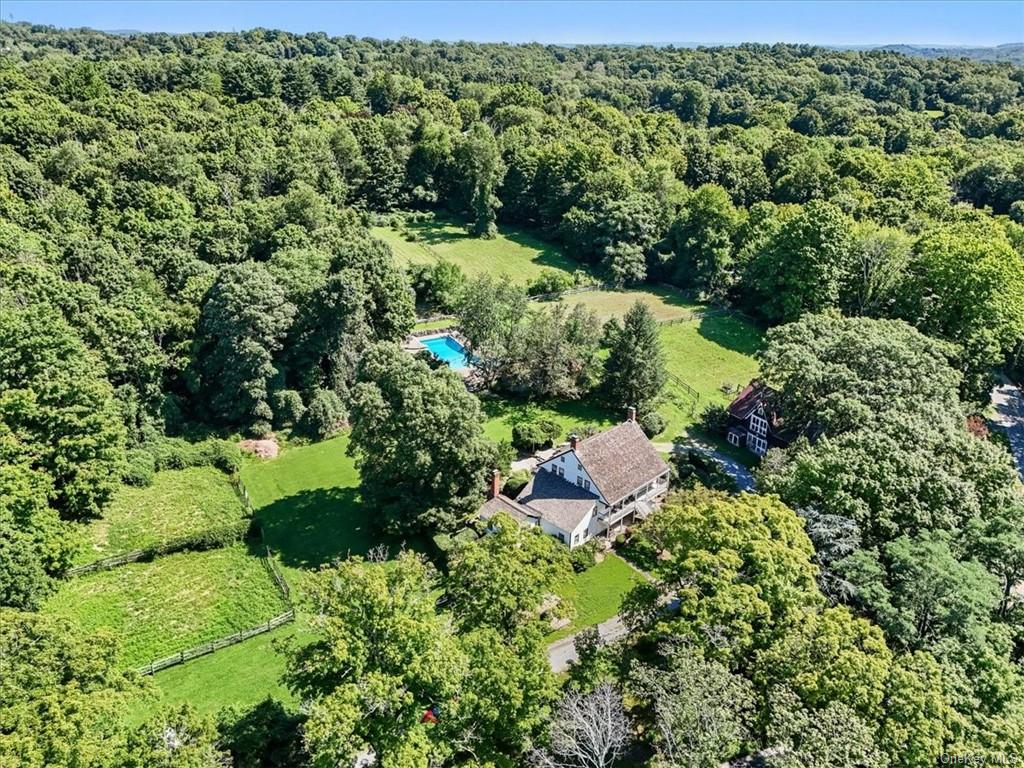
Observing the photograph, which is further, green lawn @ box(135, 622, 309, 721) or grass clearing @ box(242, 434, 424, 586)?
grass clearing @ box(242, 434, 424, 586)

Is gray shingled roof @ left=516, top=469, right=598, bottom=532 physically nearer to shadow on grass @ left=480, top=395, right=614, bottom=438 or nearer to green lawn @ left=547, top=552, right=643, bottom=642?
green lawn @ left=547, top=552, right=643, bottom=642

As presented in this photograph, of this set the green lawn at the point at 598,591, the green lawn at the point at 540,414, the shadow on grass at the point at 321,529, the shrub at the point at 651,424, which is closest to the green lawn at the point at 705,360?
the shrub at the point at 651,424

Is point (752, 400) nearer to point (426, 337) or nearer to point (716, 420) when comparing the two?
point (716, 420)

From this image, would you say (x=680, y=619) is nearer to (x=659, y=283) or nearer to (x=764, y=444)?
(x=764, y=444)

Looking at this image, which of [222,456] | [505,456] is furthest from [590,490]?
[222,456]

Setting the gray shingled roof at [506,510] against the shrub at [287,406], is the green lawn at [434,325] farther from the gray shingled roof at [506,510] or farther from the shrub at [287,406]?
the gray shingled roof at [506,510]

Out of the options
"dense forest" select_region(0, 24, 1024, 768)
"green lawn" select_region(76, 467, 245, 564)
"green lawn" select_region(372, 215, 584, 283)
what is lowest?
"green lawn" select_region(76, 467, 245, 564)

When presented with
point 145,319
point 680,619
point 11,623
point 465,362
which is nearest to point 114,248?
point 145,319

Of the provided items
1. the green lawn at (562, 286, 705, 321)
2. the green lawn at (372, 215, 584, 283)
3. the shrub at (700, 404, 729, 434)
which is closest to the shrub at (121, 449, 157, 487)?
the shrub at (700, 404, 729, 434)
